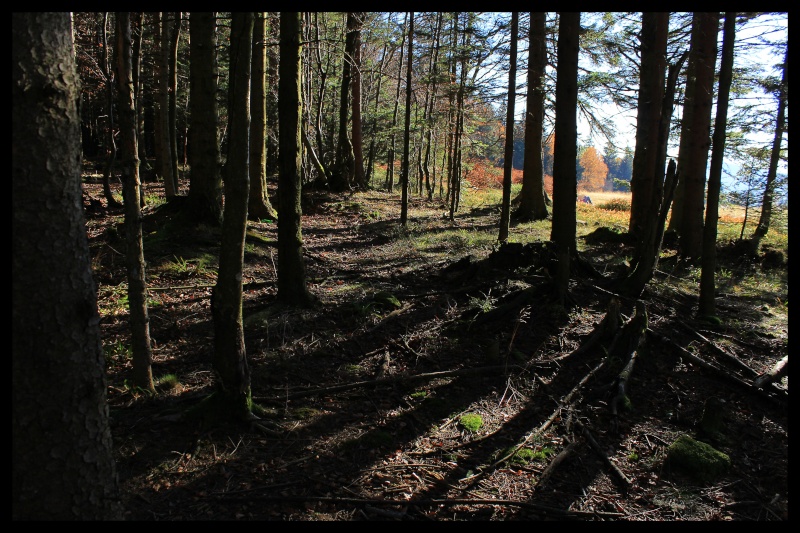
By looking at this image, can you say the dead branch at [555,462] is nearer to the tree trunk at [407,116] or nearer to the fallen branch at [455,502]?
the fallen branch at [455,502]

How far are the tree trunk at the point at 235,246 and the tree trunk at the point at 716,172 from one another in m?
6.24

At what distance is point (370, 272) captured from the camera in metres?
9.88

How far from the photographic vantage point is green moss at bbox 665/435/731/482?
4340 mm

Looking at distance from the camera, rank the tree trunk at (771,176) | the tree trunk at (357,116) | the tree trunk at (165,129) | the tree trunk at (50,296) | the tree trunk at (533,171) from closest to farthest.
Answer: the tree trunk at (50,296), the tree trunk at (771,176), the tree trunk at (165,129), the tree trunk at (533,171), the tree trunk at (357,116)

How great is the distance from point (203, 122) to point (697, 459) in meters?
9.60

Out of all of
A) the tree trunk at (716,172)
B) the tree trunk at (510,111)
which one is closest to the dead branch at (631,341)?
the tree trunk at (716,172)

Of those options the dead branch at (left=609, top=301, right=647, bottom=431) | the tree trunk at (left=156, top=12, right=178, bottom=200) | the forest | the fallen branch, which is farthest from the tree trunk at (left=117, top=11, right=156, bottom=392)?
the tree trunk at (left=156, top=12, right=178, bottom=200)

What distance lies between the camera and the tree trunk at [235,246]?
4074 mm

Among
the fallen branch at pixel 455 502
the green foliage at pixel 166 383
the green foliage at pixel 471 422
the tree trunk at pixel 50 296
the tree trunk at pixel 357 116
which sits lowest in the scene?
the fallen branch at pixel 455 502

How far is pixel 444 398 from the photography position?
219 inches

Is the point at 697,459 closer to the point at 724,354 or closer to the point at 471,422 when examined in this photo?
the point at 471,422

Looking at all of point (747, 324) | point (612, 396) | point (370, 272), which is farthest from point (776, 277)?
point (370, 272)

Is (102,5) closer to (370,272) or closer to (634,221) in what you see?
(370,272)

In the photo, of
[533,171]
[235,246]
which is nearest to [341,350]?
[235,246]
